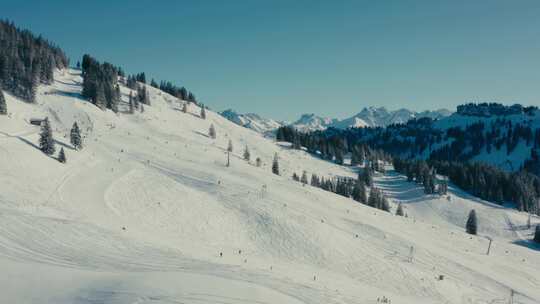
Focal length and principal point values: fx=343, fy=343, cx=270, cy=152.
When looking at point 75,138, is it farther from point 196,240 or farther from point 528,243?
point 528,243

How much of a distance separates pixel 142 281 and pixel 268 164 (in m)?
93.3

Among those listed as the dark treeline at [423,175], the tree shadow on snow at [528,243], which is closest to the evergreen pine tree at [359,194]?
the tree shadow on snow at [528,243]

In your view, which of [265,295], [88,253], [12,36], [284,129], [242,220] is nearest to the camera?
[265,295]

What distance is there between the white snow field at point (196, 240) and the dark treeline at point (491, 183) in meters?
83.1

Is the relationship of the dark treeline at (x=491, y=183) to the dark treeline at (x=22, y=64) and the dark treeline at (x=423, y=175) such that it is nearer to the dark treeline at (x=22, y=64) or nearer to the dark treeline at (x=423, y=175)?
the dark treeline at (x=423, y=175)

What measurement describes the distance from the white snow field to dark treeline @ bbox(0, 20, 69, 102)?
7.03m

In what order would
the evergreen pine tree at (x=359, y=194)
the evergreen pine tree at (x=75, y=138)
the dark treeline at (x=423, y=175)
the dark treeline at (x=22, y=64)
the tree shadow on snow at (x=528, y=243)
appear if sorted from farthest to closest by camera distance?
the dark treeline at (x=423, y=175), the evergreen pine tree at (x=359, y=194), the tree shadow on snow at (x=528, y=243), the dark treeline at (x=22, y=64), the evergreen pine tree at (x=75, y=138)

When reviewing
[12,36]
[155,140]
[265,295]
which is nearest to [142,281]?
[265,295]

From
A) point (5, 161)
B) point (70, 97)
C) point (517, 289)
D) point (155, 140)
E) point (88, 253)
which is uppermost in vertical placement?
point (70, 97)

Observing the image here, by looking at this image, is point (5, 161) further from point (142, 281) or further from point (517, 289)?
point (517, 289)

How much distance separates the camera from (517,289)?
36.0 metres

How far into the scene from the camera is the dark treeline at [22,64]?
80.4 metres

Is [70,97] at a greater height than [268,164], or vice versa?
[70,97]

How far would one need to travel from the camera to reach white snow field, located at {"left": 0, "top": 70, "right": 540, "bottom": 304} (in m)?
18.3
